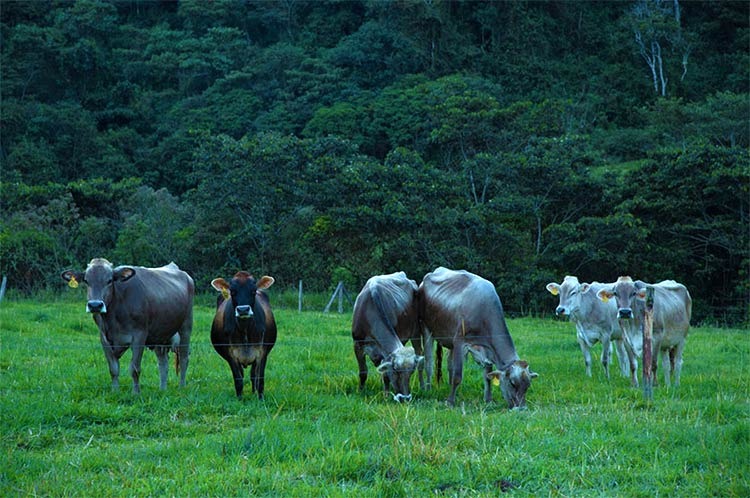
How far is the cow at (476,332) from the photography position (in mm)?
10734

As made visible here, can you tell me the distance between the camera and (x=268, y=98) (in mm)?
50844

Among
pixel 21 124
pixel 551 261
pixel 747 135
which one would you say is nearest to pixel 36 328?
pixel 551 261

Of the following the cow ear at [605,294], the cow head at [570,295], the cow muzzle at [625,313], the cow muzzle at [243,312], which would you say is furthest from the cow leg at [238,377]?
the cow head at [570,295]

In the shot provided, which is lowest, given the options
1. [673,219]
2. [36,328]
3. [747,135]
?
[36,328]

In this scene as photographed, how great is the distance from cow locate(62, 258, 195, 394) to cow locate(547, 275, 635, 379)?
5.84m

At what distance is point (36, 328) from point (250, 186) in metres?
16.8

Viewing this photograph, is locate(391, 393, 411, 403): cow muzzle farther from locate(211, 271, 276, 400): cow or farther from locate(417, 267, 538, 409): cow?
locate(211, 271, 276, 400): cow

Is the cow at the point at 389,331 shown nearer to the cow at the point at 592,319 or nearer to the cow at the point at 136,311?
the cow at the point at 136,311

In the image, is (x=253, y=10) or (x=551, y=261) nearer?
(x=551, y=261)

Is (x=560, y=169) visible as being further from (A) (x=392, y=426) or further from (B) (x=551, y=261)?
(A) (x=392, y=426)

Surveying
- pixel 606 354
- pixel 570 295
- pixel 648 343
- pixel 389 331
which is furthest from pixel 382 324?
pixel 570 295

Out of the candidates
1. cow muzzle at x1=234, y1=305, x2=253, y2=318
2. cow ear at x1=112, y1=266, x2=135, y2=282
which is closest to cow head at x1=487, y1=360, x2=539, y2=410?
cow muzzle at x1=234, y1=305, x2=253, y2=318

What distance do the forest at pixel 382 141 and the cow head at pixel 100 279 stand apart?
18.6m

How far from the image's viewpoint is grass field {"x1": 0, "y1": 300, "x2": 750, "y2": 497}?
707cm
